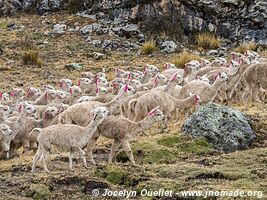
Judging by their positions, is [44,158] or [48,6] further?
[48,6]

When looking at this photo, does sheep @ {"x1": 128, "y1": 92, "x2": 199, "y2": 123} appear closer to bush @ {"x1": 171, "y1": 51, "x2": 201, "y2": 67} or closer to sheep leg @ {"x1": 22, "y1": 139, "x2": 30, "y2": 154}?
sheep leg @ {"x1": 22, "y1": 139, "x2": 30, "y2": 154}

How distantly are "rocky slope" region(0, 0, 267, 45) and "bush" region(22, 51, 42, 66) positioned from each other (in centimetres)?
534

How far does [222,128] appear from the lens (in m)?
11.5

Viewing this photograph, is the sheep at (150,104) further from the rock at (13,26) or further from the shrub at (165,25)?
the rock at (13,26)

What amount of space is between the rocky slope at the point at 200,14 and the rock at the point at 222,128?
14463mm

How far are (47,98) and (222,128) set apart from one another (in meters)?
5.52

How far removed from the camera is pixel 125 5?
28.7 m

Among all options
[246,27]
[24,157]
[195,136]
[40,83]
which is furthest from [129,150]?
[246,27]

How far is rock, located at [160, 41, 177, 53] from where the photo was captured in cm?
2568

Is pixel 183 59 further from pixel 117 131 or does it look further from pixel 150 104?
pixel 117 131

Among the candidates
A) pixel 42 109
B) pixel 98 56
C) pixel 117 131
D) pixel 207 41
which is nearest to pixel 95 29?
pixel 98 56

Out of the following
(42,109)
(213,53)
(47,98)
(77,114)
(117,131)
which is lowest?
(213,53)

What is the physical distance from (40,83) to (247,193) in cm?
1426

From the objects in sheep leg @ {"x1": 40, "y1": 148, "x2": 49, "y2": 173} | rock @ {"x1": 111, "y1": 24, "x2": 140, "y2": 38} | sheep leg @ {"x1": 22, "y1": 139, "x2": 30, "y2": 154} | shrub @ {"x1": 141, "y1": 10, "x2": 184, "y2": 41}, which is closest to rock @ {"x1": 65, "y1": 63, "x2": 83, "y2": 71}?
rock @ {"x1": 111, "y1": 24, "x2": 140, "y2": 38}
